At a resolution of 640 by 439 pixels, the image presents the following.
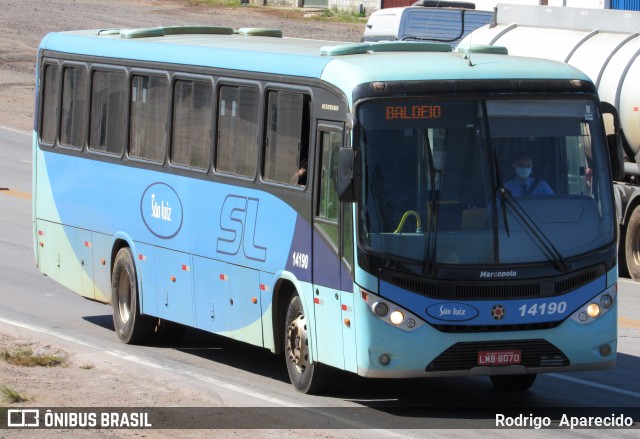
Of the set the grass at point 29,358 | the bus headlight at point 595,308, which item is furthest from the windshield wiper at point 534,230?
the grass at point 29,358

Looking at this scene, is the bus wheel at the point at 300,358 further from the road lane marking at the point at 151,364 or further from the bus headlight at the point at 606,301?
the bus headlight at the point at 606,301

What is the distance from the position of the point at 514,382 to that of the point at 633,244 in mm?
8834

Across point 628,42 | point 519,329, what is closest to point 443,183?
point 519,329

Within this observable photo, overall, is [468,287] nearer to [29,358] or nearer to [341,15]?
[29,358]

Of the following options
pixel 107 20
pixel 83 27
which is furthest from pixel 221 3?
pixel 83 27

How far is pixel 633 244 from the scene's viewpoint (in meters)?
21.3

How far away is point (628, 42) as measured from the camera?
22.2 meters

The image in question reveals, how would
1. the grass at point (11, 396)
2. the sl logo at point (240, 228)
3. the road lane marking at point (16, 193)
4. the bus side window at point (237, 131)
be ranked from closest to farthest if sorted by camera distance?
1. the grass at point (11, 396)
2. the sl logo at point (240, 228)
3. the bus side window at point (237, 131)
4. the road lane marking at point (16, 193)

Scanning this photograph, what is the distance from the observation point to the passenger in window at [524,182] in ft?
38.2

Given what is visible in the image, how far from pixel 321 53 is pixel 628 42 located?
10.6 metres

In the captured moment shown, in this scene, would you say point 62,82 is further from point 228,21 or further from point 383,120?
point 228,21

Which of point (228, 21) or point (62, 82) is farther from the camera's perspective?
point (228, 21)

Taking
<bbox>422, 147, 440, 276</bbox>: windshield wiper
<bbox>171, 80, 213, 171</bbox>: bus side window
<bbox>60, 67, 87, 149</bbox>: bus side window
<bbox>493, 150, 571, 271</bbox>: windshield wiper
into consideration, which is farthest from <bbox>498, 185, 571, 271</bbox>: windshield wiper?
<bbox>60, 67, 87, 149</bbox>: bus side window

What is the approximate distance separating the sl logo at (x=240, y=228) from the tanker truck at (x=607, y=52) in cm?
849
